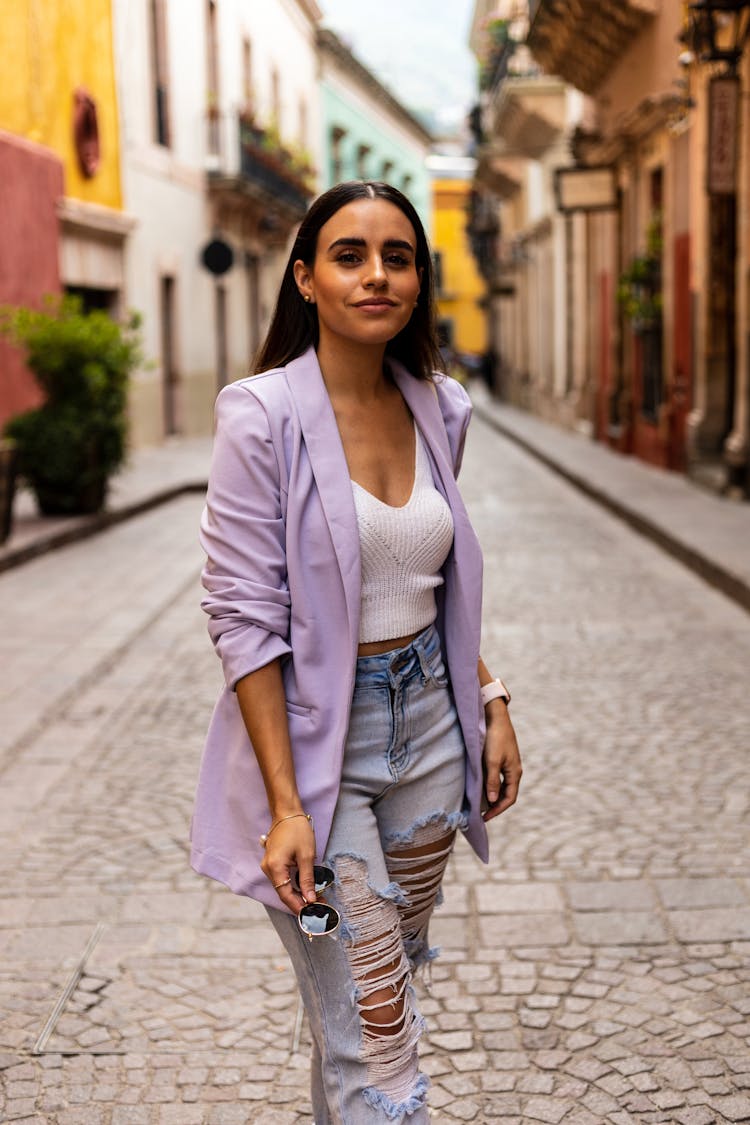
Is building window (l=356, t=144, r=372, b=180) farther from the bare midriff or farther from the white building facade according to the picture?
the bare midriff

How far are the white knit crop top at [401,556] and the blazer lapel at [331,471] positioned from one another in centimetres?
4

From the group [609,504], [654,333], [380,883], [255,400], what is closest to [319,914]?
[380,883]

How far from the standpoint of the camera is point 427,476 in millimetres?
2348

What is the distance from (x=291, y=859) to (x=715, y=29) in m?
11.8

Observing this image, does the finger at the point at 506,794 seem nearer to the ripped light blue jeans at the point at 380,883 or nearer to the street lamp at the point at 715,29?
the ripped light blue jeans at the point at 380,883

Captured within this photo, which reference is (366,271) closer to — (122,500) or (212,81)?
(122,500)

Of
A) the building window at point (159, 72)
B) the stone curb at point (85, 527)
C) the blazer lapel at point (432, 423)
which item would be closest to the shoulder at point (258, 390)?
the blazer lapel at point (432, 423)

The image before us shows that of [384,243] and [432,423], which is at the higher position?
[384,243]

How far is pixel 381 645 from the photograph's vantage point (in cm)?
224

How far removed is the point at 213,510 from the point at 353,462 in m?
0.22

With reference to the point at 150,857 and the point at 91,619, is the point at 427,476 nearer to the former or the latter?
the point at 150,857

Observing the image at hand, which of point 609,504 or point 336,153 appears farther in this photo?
point 336,153

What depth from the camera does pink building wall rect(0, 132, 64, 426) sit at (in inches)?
608

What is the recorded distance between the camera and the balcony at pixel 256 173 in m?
26.0
